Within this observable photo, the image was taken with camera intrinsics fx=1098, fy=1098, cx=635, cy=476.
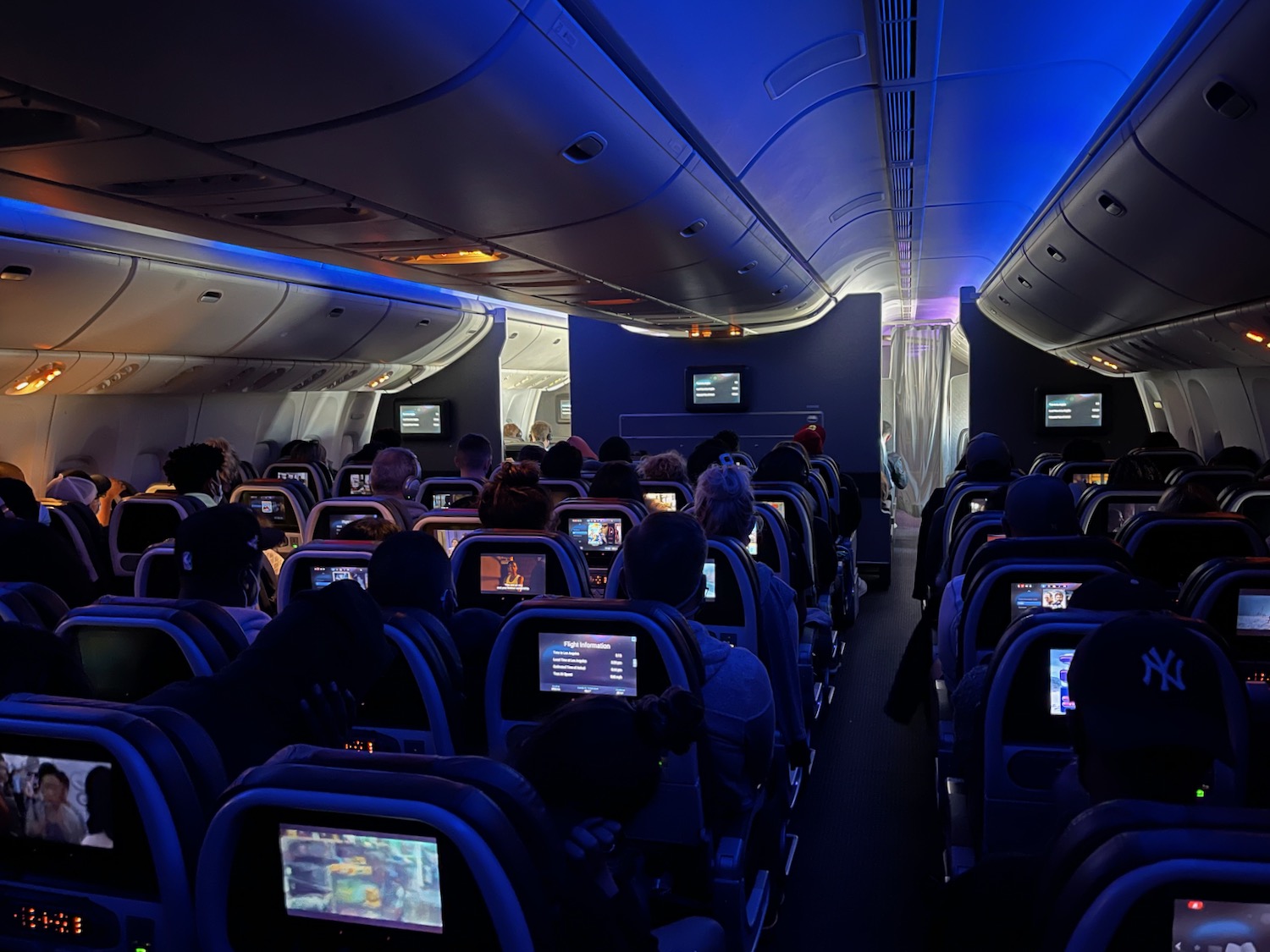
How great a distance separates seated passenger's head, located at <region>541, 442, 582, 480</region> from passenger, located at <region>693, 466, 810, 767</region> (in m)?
3.42

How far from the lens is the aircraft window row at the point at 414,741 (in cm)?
162

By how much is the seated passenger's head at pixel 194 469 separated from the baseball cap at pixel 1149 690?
656cm

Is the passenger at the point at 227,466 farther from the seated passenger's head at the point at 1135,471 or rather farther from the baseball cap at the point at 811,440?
the seated passenger's head at the point at 1135,471

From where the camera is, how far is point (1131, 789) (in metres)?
2.04

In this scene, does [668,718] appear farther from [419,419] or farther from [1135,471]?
[419,419]

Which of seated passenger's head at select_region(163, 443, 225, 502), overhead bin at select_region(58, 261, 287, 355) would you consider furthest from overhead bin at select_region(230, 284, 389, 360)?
seated passenger's head at select_region(163, 443, 225, 502)

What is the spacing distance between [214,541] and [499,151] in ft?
5.54

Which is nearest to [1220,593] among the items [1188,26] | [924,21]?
[1188,26]

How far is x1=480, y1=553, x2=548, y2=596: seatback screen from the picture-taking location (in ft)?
16.1

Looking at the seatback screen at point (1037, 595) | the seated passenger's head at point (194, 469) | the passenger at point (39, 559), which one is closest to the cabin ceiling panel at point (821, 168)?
the seatback screen at point (1037, 595)

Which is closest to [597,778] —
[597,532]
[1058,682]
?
[1058,682]

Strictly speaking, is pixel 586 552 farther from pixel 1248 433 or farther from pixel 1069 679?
pixel 1248 433

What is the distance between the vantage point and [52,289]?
26.9 ft

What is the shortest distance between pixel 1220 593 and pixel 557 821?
2900 mm
